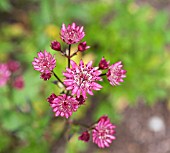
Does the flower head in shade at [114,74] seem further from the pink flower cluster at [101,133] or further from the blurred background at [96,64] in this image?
the blurred background at [96,64]

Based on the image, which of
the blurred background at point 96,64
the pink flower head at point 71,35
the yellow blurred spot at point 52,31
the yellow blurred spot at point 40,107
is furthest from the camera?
the yellow blurred spot at point 52,31

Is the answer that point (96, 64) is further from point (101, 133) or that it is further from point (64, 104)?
point (64, 104)

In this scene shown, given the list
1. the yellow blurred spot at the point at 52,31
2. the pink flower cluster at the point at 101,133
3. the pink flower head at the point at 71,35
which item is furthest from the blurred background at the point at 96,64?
the pink flower head at the point at 71,35

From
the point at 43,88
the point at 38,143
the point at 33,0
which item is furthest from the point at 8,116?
the point at 33,0

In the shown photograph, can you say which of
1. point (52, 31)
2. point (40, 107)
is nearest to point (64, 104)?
point (40, 107)

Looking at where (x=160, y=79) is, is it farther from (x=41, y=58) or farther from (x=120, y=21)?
(x=41, y=58)

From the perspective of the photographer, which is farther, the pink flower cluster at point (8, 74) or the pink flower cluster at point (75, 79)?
the pink flower cluster at point (8, 74)
